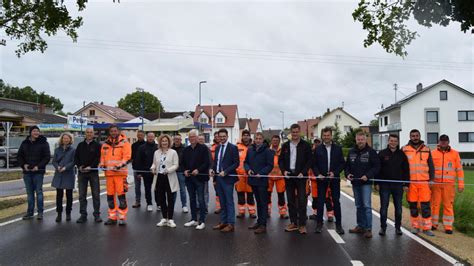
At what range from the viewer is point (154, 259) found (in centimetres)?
540

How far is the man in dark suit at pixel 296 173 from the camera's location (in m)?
7.08

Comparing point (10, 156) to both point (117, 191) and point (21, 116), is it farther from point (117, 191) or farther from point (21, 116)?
point (117, 191)

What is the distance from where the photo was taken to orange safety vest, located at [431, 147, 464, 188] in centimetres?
714

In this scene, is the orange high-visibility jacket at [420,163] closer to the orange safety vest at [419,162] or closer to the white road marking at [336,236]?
the orange safety vest at [419,162]

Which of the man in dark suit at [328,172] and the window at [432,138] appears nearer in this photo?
the man in dark suit at [328,172]

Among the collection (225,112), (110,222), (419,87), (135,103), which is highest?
(135,103)

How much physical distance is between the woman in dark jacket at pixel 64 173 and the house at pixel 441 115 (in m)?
42.7

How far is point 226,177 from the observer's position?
24.0 ft

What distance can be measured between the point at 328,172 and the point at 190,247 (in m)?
2.90

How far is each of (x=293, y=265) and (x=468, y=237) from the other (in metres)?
3.81

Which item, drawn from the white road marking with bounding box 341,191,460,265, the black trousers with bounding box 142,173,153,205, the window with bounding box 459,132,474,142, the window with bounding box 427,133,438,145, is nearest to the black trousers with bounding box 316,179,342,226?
the white road marking with bounding box 341,191,460,265

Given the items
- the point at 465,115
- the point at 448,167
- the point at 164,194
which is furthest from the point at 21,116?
the point at 465,115

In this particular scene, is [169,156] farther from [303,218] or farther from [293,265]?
[293,265]

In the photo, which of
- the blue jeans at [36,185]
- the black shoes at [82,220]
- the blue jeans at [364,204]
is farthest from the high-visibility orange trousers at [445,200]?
the blue jeans at [36,185]
